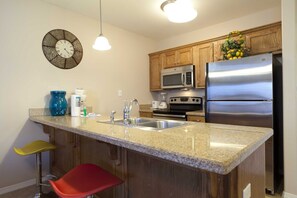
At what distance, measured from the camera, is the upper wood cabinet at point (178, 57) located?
3.42 metres

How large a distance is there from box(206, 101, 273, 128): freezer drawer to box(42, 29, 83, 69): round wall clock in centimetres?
212

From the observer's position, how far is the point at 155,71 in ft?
13.0

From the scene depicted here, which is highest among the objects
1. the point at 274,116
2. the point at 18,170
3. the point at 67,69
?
the point at 67,69

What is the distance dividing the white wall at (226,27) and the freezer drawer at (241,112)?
143 cm

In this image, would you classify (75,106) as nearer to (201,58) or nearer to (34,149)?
(34,149)

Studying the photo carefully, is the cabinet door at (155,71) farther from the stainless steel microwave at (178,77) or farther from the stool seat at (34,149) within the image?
the stool seat at (34,149)

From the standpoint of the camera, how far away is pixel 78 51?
285 centimetres

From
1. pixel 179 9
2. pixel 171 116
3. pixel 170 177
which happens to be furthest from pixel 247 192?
pixel 171 116

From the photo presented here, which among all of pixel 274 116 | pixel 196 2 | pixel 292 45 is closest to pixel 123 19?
pixel 196 2

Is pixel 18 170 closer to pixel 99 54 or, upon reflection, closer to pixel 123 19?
pixel 99 54

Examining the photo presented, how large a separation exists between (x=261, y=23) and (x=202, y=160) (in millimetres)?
3024

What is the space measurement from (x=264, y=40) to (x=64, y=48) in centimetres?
288

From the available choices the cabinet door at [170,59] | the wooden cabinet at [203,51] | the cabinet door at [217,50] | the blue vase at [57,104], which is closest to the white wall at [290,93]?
the wooden cabinet at [203,51]

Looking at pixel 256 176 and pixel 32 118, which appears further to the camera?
pixel 32 118
